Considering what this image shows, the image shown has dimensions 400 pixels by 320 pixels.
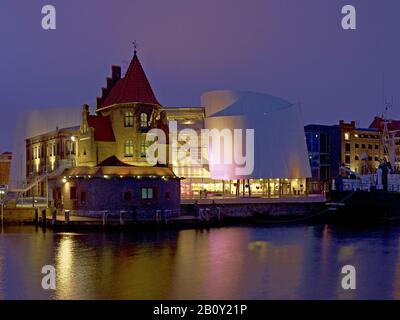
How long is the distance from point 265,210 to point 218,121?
2329 centimetres

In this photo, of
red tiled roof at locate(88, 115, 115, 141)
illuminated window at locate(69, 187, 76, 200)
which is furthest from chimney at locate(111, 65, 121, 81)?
illuminated window at locate(69, 187, 76, 200)

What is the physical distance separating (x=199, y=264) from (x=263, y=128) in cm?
4848

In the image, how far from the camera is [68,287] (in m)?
22.8

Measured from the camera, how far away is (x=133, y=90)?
161 ft

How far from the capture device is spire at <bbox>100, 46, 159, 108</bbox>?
48875 millimetres

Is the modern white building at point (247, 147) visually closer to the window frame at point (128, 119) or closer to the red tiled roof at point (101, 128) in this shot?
the red tiled roof at point (101, 128)

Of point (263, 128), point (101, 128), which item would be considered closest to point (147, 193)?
point (101, 128)

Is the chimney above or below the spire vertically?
above

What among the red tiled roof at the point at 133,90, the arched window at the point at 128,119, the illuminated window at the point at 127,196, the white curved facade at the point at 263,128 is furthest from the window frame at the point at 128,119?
the white curved facade at the point at 263,128

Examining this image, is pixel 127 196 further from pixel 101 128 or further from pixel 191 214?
pixel 191 214

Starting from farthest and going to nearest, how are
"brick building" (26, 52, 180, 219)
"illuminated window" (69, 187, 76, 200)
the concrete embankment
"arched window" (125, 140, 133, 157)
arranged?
1. "arched window" (125, 140, 133, 157)
2. "illuminated window" (69, 187, 76, 200)
3. "brick building" (26, 52, 180, 219)
4. the concrete embankment

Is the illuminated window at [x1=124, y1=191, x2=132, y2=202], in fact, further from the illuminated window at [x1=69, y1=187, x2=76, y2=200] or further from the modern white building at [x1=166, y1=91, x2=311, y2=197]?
the modern white building at [x1=166, y1=91, x2=311, y2=197]

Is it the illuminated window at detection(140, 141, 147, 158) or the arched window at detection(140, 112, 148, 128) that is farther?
the arched window at detection(140, 112, 148, 128)
